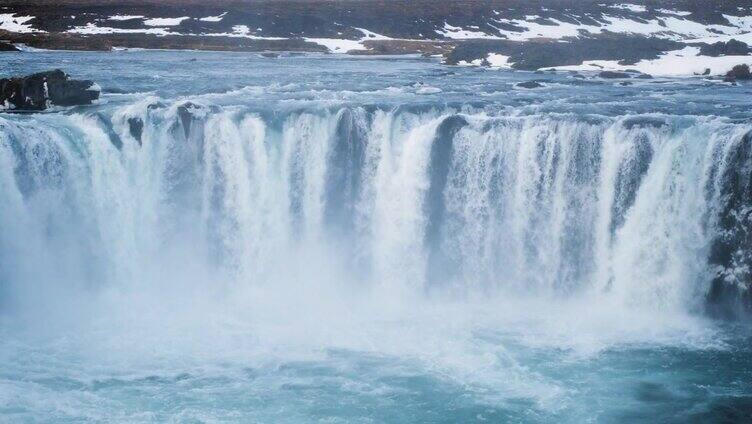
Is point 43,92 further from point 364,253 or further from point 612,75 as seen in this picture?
point 612,75

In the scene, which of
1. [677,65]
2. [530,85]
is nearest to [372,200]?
[530,85]

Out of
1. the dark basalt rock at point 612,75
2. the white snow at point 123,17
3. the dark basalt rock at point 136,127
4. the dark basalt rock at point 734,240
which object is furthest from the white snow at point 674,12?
the dark basalt rock at point 136,127

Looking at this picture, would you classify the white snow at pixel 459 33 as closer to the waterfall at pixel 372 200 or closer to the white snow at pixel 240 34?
the white snow at pixel 240 34

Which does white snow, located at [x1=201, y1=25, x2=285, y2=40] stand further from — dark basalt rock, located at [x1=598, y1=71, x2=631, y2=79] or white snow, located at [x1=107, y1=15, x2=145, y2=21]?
dark basalt rock, located at [x1=598, y1=71, x2=631, y2=79]

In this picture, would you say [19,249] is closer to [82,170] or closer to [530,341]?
[82,170]

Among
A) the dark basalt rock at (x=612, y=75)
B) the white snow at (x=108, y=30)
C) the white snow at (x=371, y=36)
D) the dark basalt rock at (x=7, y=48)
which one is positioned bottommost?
the dark basalt rock at (x=612, y=75)

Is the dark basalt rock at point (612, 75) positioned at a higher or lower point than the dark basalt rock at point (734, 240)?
higher

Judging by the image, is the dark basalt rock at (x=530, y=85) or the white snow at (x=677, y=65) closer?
the dark basalt rock at (x=530, y=85)
